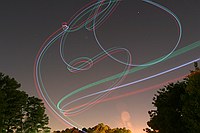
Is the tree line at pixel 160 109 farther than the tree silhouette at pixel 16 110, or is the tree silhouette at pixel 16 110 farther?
the tree silhouette at pixel 16 110

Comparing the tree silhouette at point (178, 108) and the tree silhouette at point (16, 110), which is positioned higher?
the tree silhouette at point (16, 110)

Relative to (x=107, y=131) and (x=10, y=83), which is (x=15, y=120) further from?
(x=107, y=131)

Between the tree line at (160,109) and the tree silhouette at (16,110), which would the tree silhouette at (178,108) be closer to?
the tree line at (160,109)

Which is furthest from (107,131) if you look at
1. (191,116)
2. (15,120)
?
(191,116)

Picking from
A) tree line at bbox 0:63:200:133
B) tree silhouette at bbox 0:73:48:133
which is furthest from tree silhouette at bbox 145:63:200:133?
tree silhouette at bbox 0:73:48:133

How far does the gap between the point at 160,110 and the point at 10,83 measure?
20118mm

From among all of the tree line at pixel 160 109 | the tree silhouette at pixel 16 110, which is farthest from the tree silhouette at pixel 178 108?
the tree silhouette at pixel 16 110

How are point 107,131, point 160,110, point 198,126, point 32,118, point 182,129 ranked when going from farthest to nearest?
point 107,131 → point 32,118 → point 160,110 → point 182,129 → point 198,126

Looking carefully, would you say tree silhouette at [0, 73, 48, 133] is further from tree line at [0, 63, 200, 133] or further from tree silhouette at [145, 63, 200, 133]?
tree silhouette at [145, 63, 200, 133]

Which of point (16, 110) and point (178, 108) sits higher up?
point (16, 110)

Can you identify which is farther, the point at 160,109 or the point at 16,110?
the point at 16,110

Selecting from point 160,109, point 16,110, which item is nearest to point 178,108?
point 160,109

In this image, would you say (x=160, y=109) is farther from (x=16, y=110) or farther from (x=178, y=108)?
(x=16, y=110)

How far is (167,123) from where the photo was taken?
37000 mm
